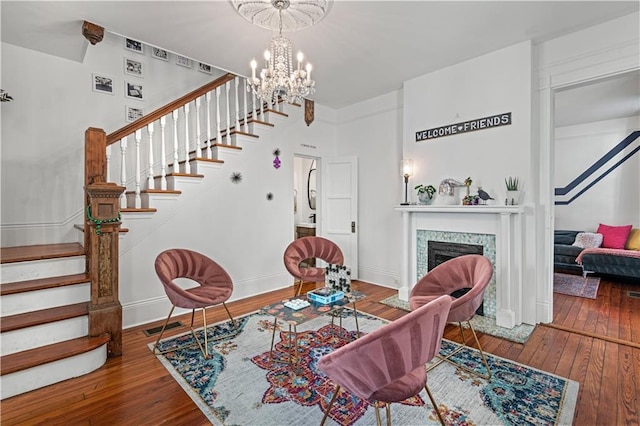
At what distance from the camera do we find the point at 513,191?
3.36 m

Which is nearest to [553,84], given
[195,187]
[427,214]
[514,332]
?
[427,214]

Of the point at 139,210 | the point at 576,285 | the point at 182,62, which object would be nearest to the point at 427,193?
the point at 576,285

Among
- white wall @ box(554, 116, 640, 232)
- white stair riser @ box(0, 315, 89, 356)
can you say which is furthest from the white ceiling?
white wall @ box(554, 116, 640, 232)

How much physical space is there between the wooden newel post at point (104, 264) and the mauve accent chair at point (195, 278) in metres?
0.37

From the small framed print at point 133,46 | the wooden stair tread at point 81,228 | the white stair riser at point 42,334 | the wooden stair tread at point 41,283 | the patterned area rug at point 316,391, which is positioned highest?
the small framed print at point 133,46

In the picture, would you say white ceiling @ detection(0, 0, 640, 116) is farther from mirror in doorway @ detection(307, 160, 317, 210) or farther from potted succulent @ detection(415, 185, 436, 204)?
mirror in doorway @ detection(307, 160, 317, 210)

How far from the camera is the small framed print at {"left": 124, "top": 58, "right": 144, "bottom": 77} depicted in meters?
4.15

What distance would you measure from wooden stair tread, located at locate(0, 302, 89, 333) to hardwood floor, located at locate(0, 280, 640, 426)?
19.7 inches

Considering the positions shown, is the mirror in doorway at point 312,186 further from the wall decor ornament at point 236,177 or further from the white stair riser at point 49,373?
the white stair riser at point 49,373

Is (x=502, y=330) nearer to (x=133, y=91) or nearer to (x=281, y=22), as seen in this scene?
(x=281, y=22)

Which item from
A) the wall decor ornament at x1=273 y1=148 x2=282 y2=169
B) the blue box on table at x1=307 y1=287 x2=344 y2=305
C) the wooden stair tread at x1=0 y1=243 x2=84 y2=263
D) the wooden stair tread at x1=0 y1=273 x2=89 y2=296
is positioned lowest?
the blue box on table at x1=307 y1=287 x2=344 y2=305

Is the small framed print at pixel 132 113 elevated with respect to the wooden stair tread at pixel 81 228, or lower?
elevated

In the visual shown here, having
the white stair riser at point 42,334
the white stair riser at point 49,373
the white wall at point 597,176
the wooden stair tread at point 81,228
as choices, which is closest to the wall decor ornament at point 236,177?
the wooden stair tread at point 81,228

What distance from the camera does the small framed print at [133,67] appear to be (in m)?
4.15
